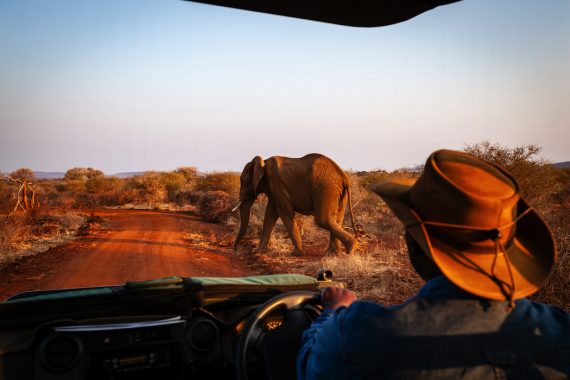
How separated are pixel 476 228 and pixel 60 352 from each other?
1.71 m

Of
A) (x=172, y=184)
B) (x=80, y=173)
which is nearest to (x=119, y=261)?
(x=172, y=184)

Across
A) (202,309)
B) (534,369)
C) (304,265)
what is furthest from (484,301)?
(304,265)

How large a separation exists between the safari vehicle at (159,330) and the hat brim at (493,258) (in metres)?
0.78

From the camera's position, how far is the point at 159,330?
216 centimetres

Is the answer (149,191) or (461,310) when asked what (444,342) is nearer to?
(461,310)

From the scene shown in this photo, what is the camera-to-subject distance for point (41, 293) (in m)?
2.36

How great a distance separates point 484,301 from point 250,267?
28.9 feet

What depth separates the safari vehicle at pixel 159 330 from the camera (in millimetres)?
1938

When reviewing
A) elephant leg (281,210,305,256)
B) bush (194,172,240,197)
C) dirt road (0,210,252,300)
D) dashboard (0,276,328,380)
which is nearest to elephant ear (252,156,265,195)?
elephant leg (281,210,305,256)

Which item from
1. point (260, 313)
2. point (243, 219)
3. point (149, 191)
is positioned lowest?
point (243, 219)

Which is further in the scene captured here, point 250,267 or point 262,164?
point 262,164

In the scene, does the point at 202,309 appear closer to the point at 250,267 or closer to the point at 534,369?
the point at 534,369

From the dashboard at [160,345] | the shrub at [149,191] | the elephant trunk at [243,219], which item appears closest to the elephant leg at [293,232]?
the elephant trunk at [243,219]

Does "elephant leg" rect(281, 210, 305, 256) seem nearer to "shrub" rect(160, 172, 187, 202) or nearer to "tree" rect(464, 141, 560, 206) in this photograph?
"tree" rect(464, 141, 560, 206)
